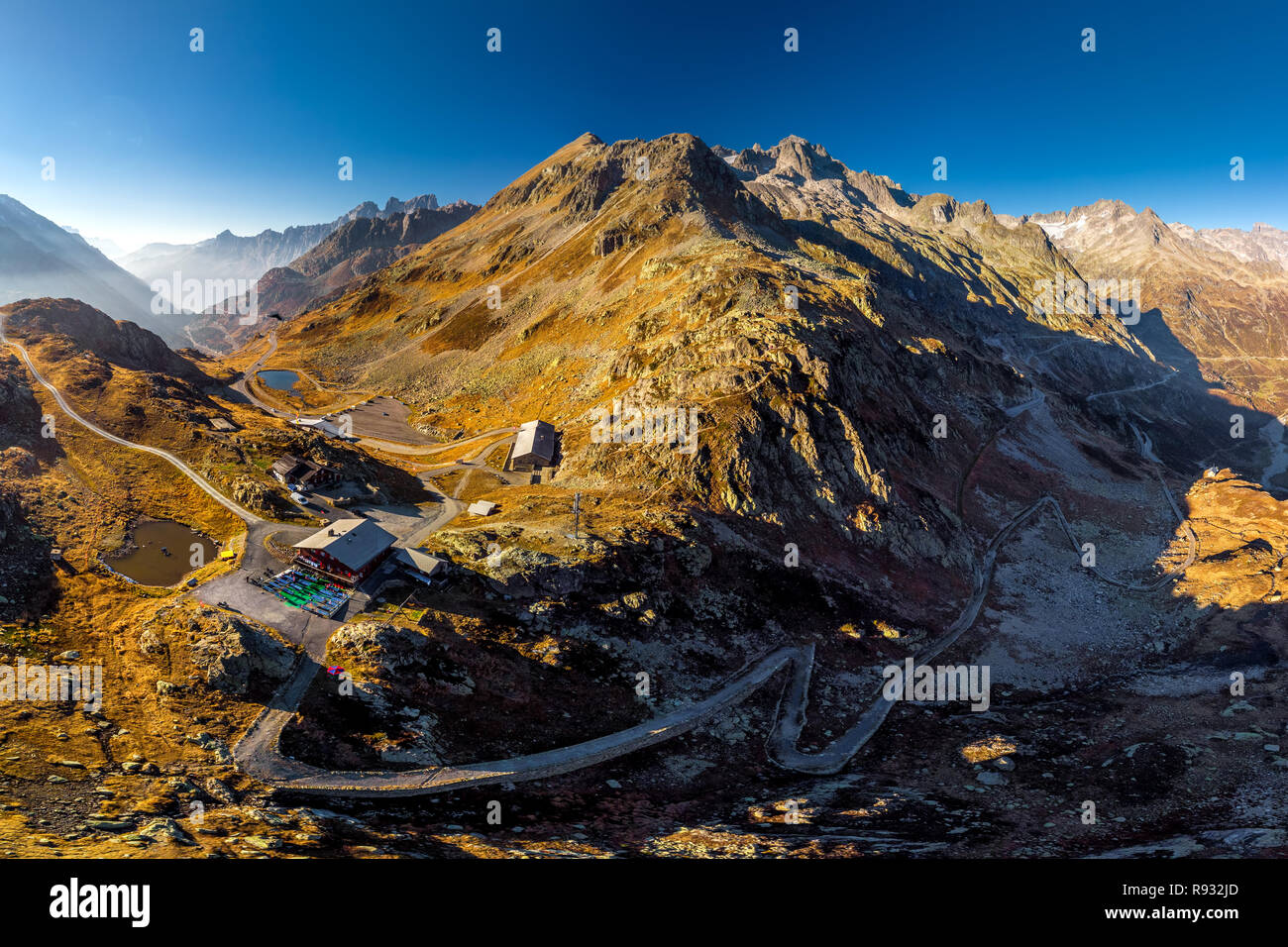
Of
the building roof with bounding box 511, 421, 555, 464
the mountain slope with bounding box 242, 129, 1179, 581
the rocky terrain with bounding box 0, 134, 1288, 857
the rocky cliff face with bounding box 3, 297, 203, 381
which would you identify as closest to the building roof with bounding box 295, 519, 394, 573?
the rocky terrain with bounding box 0, 134, 1288, 857

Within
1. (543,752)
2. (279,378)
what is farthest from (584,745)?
(279,378)

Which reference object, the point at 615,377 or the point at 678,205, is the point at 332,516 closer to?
the point at 615,377

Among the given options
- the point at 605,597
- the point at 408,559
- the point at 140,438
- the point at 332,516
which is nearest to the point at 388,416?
the point at 140,438

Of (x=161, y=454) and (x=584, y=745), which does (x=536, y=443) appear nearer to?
(x=161, y=454)

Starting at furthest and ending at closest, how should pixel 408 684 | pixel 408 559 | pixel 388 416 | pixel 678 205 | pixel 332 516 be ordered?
pixel 678 205 → pixel 388 416 → pixel 332 516 → pixel 408 559 → pixel 408 684

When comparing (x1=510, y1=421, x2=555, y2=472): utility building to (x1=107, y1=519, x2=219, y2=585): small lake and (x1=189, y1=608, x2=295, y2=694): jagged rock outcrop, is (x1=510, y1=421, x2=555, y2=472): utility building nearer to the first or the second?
(x1=107, y1=519, x2=219, y2=585): small lake

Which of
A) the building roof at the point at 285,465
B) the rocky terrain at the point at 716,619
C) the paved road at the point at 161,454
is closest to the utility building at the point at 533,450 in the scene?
the rocky terrain at the point at 716,619
